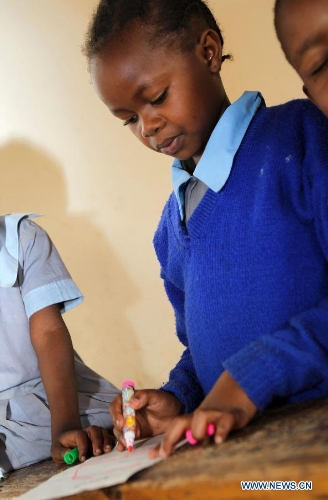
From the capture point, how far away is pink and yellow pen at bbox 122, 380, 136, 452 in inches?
32.0

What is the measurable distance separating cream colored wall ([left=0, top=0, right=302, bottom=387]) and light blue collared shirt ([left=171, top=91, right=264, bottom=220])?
1.25m

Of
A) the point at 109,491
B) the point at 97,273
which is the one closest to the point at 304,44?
the point at 109,491

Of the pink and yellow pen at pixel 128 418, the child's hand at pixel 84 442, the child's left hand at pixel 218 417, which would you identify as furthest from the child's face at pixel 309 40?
the child's hand at pixel 84 442

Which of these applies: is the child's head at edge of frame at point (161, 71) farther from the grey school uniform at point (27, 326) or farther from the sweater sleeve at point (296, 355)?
the grey school uniform at point (27, 326)

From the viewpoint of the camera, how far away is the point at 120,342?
2.20 m

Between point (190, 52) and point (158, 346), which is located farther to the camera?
point (158, 346)

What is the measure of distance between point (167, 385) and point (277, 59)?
1426 millimetres

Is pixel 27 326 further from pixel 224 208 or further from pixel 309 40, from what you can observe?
pixel 309 40

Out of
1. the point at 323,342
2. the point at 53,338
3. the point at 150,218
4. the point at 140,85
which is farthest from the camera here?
the point at 150,218

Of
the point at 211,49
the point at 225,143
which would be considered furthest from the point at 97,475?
the point at 211,49

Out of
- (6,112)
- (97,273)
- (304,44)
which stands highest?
(6,112)

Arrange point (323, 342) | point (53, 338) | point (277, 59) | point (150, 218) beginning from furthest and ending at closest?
point (150, 218)
point (277, 59)
point (53, 338)
point (323, 342)

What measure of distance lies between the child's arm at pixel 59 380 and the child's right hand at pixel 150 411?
16 centimetres

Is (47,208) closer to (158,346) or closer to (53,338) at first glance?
(158,346)
